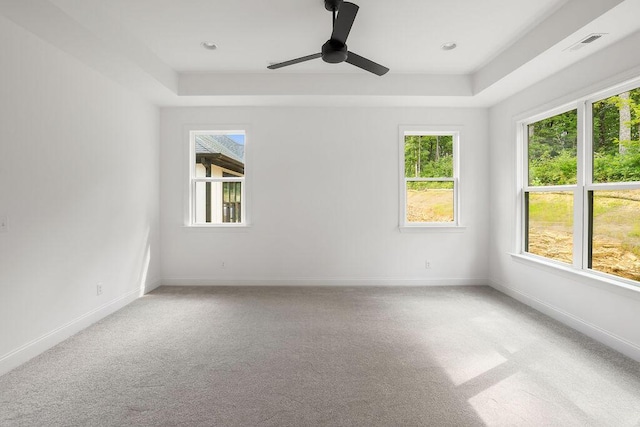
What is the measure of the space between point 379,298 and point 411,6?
316cm

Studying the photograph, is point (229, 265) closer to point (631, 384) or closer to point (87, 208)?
point (87, 208)

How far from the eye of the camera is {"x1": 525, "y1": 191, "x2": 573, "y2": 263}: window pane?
3305 millimetres

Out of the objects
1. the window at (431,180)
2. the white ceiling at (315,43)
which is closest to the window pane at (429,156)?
the window at (431,180)

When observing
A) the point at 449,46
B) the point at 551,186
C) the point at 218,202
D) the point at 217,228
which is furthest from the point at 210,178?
the point at 551,186

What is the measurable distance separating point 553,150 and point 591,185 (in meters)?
0.72

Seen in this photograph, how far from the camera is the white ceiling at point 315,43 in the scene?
8.48 feet

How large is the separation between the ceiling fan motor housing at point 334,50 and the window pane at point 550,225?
2.75 metres

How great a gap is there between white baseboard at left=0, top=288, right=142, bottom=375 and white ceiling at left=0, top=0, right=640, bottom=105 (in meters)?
2.50

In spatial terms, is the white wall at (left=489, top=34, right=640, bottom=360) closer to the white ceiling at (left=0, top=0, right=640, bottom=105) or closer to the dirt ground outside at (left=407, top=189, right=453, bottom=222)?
the white ceiling at (left=0, top=0, right=640, bottom=105)

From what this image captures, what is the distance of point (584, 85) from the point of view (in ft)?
9.74

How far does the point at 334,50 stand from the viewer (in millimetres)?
2604

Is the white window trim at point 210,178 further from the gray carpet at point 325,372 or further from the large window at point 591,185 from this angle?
the large window at point 591,185

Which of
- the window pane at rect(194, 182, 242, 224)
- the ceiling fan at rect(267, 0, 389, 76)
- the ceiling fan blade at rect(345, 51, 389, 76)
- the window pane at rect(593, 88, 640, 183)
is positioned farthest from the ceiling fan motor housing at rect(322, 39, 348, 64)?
the window pane at rect(194, 182, 242, 224)

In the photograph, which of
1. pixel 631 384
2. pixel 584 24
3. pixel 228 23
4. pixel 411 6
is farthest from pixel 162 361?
pixel 584 24
